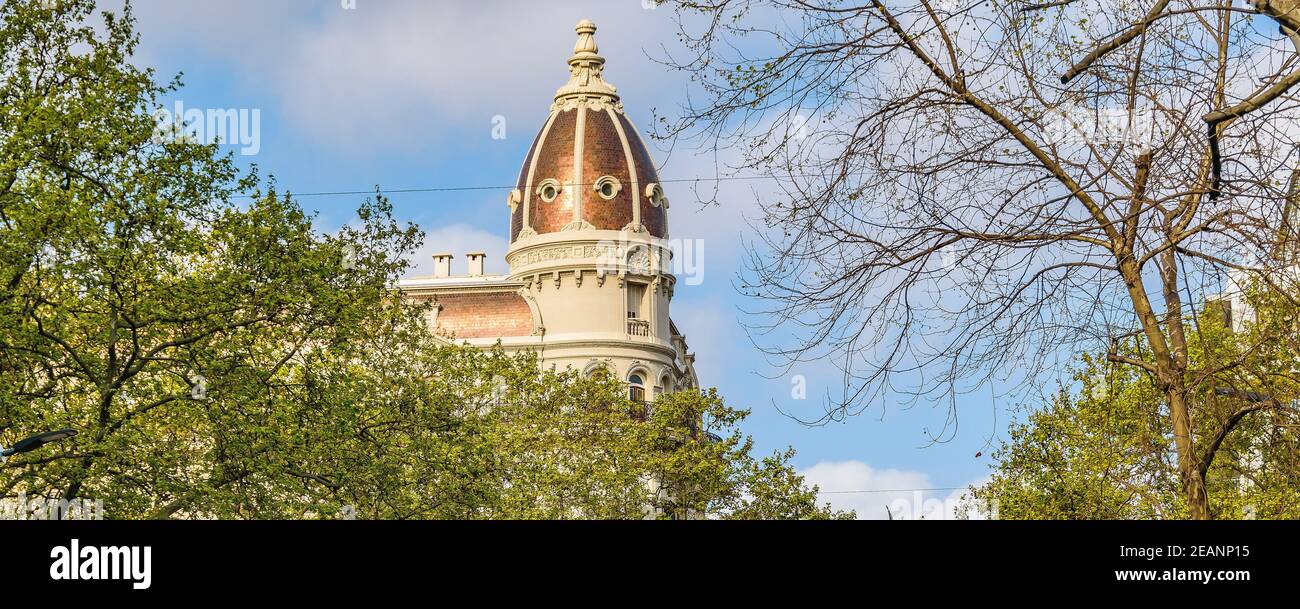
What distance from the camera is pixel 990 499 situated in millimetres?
40125

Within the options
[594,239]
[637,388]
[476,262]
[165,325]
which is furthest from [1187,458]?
[476,262]

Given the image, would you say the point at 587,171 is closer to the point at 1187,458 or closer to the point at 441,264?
the point at 441,264

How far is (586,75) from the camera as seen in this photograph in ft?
235

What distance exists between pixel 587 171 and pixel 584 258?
409cm

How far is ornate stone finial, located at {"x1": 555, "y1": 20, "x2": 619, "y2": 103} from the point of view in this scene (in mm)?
71375

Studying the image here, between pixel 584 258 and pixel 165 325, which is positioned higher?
pixel 584 258

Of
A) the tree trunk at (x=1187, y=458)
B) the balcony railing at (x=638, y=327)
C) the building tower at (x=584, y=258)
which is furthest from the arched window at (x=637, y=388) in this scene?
the tree trunk at (x=1187, y=458)

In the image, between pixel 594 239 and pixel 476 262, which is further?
pixel 476 262

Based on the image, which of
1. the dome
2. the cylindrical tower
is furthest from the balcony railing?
the dome

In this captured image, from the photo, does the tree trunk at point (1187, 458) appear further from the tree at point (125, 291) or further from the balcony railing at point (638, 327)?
the balcony railing at point (638, 327)

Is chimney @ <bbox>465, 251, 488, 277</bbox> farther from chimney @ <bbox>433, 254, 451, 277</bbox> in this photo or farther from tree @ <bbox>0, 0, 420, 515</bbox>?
tree @ <bbox>0, 0, 420, 515</bbox>

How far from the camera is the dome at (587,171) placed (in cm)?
6988
